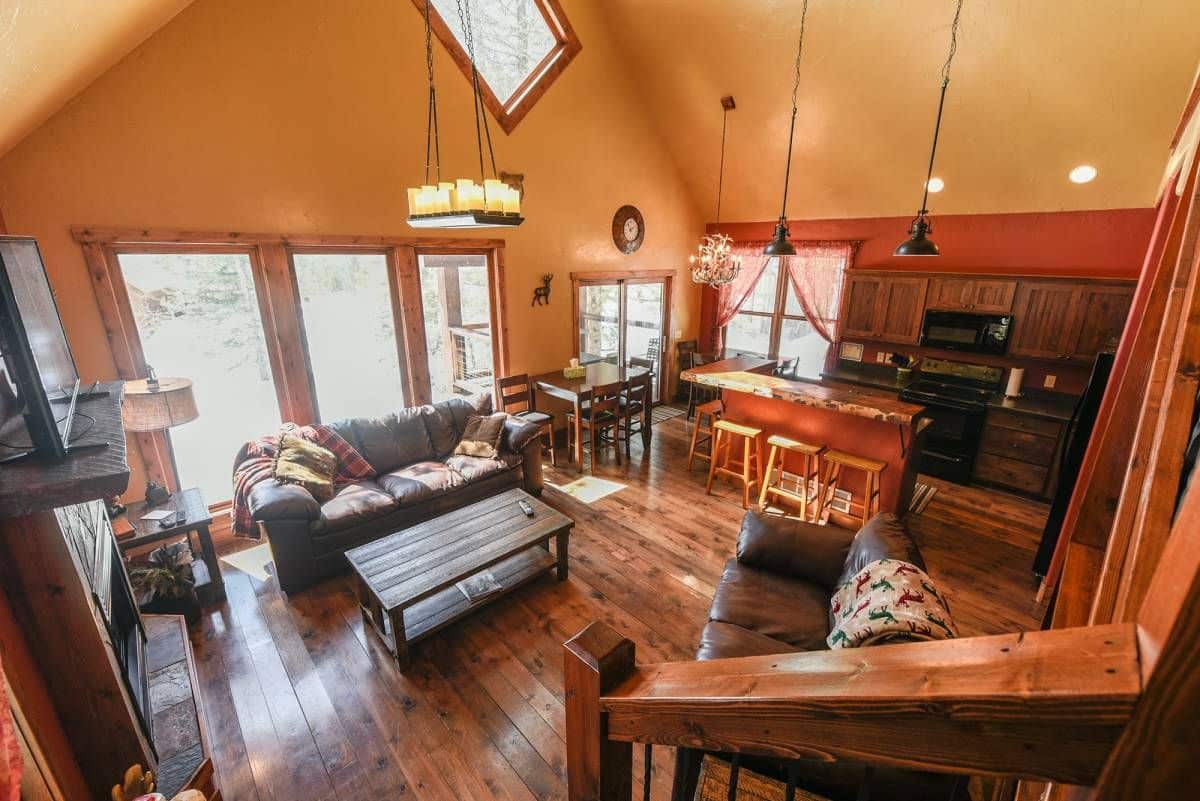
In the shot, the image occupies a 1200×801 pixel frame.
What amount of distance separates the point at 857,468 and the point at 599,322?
3453 millimetres

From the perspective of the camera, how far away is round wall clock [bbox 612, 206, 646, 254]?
5855mm

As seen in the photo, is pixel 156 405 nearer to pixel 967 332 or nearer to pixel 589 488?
pixel 589 488

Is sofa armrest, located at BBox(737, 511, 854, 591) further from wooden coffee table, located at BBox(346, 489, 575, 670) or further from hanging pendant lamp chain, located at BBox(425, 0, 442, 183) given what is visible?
hanging pendant lamp chain, located at BBox(425, 0, 442, 183)

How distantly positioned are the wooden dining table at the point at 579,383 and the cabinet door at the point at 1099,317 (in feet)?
12.3

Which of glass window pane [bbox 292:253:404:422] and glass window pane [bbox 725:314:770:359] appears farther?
glass window pane [bbox 725:314:770:359]

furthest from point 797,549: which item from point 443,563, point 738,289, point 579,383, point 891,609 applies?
point 738,289

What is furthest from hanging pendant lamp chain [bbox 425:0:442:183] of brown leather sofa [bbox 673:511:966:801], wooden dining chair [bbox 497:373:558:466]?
brown leather sofa [bbox 673:511:966:801]

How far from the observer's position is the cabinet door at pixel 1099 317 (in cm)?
401

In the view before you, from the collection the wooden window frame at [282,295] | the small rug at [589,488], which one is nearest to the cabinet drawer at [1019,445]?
the small rug at [589,488]

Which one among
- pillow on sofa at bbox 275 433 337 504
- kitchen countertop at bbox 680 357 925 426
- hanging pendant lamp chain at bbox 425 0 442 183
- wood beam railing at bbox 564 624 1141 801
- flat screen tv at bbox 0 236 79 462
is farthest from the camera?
hanging pendant lamp chain at bbox 425 0 442 183

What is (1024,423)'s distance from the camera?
4.34 meters

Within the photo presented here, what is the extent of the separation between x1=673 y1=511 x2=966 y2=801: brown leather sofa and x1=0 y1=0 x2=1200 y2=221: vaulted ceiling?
10.9 ft

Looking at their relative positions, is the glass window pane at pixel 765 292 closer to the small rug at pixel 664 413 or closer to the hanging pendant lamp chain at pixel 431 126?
the small rug at pixel 664 413

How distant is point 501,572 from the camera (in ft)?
10.7
